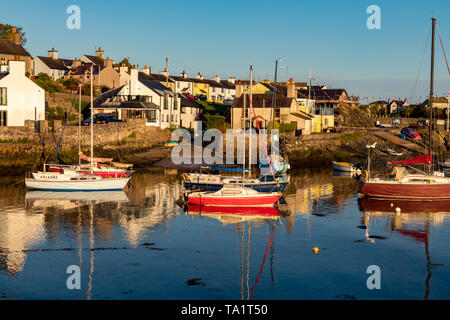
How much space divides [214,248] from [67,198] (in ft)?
59.6

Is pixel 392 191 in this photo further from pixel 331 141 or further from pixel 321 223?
pixel 331 141

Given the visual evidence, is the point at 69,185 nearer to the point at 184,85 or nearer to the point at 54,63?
the point at 54,63

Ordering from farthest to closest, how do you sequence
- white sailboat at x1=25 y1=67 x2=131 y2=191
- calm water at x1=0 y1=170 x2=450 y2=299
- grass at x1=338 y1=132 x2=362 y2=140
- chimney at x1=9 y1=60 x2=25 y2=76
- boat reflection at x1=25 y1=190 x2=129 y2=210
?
grass at x1=338 y1=132 x2=362 y2=140 → chimney at x1=9 y1=60 x2=25 y2=76 → white sailboat at x1=25 y1=67 x2=131 y2=191 → boat reflection at x1=25 y1=190 x2=129 y2=210 → calm water at x1=0 y1=170 x2=450 y2=299

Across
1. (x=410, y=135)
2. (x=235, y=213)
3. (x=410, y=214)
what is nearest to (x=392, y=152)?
(x=410, y=135)

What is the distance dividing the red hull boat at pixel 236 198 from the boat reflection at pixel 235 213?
37cm

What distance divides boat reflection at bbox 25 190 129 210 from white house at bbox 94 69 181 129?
1080 inches

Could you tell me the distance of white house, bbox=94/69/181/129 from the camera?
70875mm

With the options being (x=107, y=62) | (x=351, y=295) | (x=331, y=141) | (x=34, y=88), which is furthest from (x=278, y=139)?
(x=351, y=295)

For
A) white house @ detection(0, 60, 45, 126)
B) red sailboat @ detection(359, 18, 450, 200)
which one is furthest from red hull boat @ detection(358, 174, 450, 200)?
white house @ detection(0, 60, 45, 126)

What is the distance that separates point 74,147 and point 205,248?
34922 mm

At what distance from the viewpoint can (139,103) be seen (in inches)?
2803

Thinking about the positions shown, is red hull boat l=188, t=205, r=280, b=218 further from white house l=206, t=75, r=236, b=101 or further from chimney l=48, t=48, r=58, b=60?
white house l=206, t=75, r=236, b=101

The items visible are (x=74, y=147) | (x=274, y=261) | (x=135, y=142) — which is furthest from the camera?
(x=135, y=142)

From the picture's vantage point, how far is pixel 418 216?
37.0 metres
